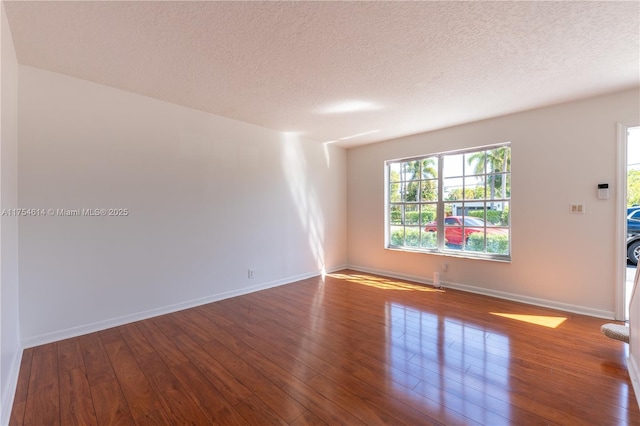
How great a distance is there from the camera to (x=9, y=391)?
1.85m

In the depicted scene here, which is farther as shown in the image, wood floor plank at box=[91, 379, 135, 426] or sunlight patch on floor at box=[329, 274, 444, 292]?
sunlight patch on floor at box=[329, 274, 444, 292]

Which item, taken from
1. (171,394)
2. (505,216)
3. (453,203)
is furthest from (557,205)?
(171,394)

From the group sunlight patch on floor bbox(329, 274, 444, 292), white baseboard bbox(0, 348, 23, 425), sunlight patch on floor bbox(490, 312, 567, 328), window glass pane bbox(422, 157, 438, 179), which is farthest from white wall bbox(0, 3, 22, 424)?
window glass pane bbox(422, 157, 438, 179)

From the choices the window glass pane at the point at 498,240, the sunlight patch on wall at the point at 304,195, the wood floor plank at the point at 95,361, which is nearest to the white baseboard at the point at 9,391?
the wood floor plank at the point at 95,361

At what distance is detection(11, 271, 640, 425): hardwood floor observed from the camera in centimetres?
172

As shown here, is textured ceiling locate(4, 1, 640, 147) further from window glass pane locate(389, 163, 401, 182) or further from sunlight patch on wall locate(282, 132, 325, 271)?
window glass pane locate(389, 163, 401, 182)

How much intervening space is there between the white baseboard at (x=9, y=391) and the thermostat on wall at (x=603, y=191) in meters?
5.48

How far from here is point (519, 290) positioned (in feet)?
12.4

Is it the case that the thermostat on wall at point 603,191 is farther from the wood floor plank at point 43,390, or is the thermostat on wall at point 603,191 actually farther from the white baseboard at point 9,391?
the white baseboard at point 9,391

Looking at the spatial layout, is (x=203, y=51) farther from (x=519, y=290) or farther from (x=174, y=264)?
(x=519, y=290)

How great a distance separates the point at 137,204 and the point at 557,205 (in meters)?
5.09

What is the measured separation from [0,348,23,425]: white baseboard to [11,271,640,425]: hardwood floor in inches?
1.5

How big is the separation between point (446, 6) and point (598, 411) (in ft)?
8.96

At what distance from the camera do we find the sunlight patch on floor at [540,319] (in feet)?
9.85
